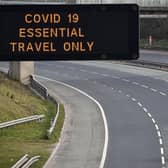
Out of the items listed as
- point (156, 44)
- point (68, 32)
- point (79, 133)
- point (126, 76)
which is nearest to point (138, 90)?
point (126, 76)

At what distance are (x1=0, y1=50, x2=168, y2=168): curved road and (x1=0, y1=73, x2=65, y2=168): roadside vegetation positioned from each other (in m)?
A: 3.53

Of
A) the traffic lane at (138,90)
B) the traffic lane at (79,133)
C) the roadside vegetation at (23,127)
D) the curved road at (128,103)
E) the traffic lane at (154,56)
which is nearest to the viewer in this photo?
the traffic lane at (79,133)

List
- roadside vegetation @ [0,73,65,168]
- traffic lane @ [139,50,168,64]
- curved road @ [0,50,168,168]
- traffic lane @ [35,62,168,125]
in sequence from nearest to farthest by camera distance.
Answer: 1. roadside vegetation @ [0,73,65,168]
2. curved road @ [0,50,168,168]
3. traffic lane @ [35,62,168,125]
4. traffic lane @ [139,50,168,64]

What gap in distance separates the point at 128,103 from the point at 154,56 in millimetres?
37449

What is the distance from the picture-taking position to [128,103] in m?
60.2

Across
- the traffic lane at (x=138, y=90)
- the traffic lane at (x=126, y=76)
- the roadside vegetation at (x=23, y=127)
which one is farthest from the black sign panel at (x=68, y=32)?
the traffic lane at (x=126, y=76)

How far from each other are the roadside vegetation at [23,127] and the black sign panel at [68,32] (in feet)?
61.0

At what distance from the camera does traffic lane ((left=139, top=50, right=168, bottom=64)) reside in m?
92.2

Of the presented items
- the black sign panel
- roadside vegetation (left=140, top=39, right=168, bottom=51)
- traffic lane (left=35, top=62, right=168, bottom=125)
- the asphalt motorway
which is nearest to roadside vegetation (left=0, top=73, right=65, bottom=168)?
the asphalt motorway

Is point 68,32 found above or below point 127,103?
above

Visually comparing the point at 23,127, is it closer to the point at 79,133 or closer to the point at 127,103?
the point at 79,133

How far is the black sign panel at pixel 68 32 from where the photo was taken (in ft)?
57.6

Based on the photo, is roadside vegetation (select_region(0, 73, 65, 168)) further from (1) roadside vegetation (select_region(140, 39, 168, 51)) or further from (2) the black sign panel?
(1) roadside vegetation (select_region(140, 39, 168, 51))

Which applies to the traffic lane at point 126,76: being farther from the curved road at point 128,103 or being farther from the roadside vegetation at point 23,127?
the roadside vegetation at point 23,127
